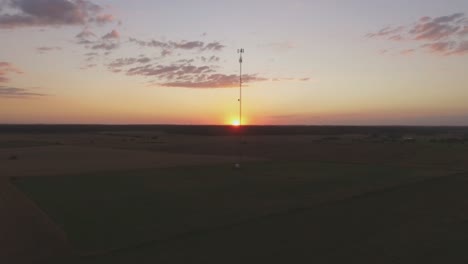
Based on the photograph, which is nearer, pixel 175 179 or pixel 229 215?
pixel 229 215

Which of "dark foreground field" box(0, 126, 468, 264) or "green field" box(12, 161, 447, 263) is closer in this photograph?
"dark foreground field" box(0, 126, 468, 264)

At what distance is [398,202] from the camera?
20922mm

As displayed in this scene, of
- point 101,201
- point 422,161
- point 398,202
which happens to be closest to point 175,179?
point 101,201

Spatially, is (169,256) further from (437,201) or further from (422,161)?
(422,161)

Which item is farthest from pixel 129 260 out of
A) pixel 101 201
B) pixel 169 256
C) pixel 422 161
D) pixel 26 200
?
pixel 422 161

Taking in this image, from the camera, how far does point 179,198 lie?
73.1 ft

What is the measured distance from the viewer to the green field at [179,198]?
15.1m

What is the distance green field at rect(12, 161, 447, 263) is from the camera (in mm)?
15055

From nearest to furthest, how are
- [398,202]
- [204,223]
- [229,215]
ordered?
[204,223] < [229,215] < [398,202]

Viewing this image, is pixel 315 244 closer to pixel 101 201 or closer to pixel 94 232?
pixel 94 232

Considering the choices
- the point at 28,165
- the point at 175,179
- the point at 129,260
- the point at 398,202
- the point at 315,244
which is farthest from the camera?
the point at 28,165

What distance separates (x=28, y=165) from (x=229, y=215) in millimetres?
29457

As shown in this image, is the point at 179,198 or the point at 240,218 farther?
the point at 179,198

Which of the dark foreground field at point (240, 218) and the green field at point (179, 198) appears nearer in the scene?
the dark foreground field at point (240, 218)
